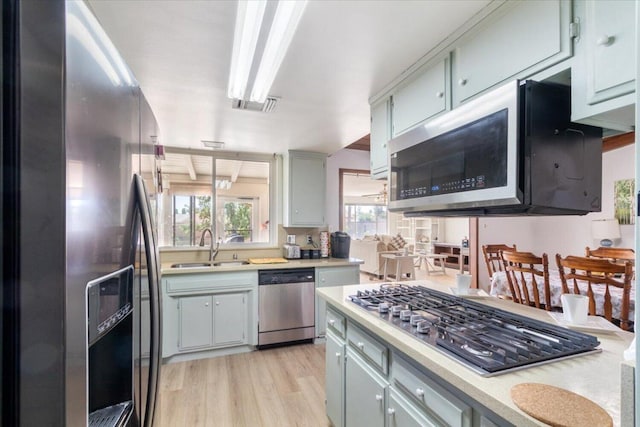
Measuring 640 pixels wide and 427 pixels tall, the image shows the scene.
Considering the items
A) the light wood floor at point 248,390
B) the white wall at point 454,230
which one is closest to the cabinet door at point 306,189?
the light wood floor at point 248,390

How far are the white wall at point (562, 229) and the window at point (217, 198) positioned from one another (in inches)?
134

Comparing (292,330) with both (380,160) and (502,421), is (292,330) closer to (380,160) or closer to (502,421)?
(380,160)

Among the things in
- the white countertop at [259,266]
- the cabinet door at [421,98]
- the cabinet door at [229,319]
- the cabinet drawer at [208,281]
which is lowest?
the cabinet door at [229,319]

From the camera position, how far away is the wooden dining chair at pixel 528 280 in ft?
9.05

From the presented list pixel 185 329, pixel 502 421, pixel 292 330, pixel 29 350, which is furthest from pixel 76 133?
pixel 292 330

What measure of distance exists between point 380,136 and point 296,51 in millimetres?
856

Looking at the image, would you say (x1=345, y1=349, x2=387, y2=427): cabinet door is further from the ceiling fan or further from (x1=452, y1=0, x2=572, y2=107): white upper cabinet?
the ceiling fan

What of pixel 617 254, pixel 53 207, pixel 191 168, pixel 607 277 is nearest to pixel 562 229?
pixel 617 254

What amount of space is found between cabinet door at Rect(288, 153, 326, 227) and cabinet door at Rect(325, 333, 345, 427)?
6.73 feet

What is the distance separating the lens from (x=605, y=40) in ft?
3.10

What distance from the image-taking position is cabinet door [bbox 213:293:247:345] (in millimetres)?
3156

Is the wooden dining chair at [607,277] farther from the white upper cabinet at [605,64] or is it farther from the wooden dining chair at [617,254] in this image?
the white upper cabinet at [605,64]

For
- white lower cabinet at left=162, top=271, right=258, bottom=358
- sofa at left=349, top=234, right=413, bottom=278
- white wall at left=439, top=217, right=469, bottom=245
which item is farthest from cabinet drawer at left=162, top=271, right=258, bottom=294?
white wall at left=439, top=217, right=469, bottom=245

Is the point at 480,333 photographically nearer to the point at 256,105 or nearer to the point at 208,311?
the point at 256,105
